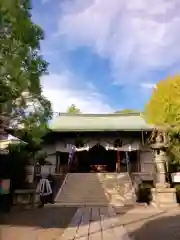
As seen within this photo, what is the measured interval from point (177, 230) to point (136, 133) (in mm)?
14437

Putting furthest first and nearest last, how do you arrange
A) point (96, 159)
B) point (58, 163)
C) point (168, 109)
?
1. point (96, 159)
2. point (58, 163)
3. point (168, 109)

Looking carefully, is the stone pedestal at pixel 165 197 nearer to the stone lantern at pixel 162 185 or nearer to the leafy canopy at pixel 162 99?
the stone lantern at pixel 162 185

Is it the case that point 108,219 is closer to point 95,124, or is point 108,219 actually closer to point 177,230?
point 177,230

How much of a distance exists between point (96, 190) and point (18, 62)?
35.2 ft

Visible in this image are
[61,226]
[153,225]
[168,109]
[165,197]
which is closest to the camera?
[61,226]

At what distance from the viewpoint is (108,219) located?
27.5 ft

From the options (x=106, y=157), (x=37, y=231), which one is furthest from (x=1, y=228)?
(x=106, y=157)

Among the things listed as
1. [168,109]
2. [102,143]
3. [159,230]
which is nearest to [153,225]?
[159,230]

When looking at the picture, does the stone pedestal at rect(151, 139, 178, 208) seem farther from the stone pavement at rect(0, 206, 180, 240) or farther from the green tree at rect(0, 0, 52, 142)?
the green tree at rect(0, 0, 52, 142)

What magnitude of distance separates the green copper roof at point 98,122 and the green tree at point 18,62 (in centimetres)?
1248

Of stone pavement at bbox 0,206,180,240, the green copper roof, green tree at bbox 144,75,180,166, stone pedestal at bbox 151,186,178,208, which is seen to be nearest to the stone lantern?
stone pedestal at bbox 151,186,178,208

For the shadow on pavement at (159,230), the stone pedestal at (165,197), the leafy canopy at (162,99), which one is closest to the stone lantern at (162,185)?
the stone pedestal at (165,197)

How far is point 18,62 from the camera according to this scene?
6.33m

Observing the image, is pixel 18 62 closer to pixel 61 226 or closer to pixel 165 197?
pixel 61 226
